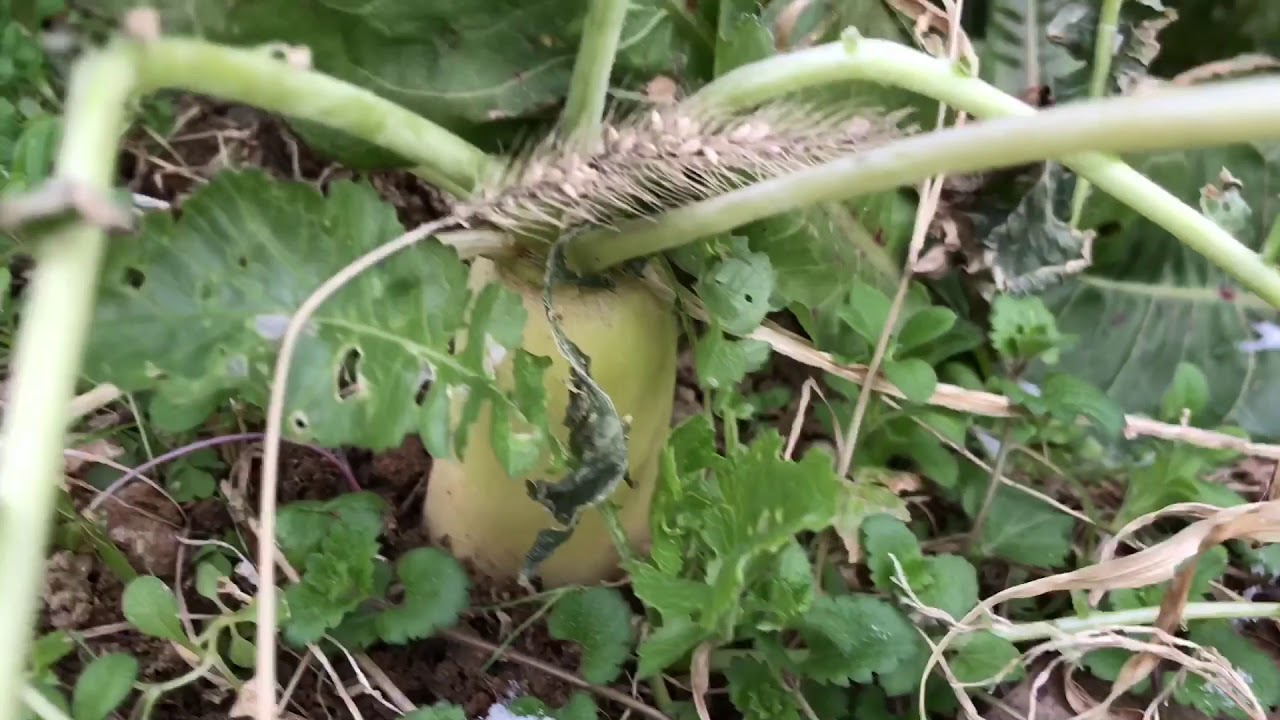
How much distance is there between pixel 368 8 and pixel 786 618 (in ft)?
1.29

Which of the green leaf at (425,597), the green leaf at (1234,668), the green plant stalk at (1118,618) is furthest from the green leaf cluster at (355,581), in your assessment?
the green leaf at (1234,668)

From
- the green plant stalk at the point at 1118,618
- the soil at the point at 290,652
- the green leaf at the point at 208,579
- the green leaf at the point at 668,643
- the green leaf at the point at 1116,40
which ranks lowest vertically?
the soil at the point at 290,652

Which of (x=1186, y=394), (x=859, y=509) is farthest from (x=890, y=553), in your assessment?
(x=1186, y=394)

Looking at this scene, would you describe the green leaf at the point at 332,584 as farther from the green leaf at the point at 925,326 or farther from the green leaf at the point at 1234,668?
the green leaf at the point at 1234,668

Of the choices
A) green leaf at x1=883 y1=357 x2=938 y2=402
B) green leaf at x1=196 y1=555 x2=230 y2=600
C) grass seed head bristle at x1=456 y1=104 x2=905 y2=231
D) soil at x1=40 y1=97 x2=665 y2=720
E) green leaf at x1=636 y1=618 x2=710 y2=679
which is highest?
grass seed head bristle at x1=456 y1=104 x2=905 y2=231

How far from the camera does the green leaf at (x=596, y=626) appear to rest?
1.94 feet

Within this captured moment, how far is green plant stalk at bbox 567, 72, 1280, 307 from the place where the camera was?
35cm

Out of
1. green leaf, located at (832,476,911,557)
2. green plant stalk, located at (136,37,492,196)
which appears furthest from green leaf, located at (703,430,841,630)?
green plant stalk, located at (136,37,492,196)

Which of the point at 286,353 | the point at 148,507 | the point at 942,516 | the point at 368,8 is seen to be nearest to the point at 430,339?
the point at 286,353

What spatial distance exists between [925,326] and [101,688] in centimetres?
50

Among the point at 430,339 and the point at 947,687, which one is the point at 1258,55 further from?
the point at 430,339

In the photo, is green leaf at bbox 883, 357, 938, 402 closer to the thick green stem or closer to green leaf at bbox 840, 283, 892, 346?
green leaf at bbox 840, 283, 892, 346

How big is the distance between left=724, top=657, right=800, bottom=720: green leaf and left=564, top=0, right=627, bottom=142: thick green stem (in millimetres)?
297

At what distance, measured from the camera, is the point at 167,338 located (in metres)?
0.46
